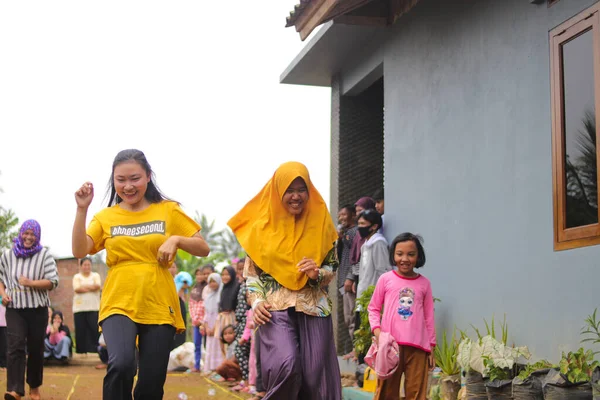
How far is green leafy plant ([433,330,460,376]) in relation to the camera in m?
7.63

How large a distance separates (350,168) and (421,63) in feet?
11.3

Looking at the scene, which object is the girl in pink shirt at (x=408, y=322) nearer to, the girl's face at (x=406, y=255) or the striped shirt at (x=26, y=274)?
the girl's face at (x=406, y=255)

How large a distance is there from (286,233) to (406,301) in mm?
2087

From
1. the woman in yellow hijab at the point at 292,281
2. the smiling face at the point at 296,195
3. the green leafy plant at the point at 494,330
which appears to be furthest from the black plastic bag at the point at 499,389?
the smiling face at the point at 296,195

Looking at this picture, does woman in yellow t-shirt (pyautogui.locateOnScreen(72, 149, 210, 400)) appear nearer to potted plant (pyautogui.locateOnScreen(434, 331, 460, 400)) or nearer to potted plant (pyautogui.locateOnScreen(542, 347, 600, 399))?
potted plant (pyautogui.locateOnScreen(542, 347, 600, 399))

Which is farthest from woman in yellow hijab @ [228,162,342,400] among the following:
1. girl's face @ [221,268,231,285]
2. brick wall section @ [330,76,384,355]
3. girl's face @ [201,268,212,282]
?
girl's face @ [201,268,212,282]

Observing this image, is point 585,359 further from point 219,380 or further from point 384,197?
point 219,380

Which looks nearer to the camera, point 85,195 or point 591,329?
point 85,195

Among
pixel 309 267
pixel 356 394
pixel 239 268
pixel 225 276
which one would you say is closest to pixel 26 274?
pixel 356 394

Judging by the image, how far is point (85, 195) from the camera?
5.04 metres

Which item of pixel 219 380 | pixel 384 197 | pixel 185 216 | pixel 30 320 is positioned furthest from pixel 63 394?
pixel 185 216

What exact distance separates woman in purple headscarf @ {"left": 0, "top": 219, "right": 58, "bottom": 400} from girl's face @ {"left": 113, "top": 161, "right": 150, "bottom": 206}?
12.5ft

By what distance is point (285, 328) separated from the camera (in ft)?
16.7

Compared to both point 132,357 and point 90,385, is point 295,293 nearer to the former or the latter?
point 132,357
